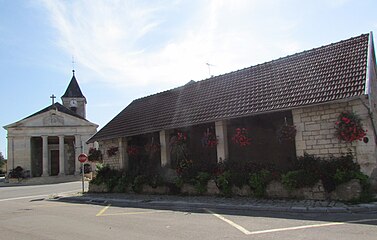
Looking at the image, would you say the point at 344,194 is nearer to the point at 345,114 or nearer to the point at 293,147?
the point at 345,114

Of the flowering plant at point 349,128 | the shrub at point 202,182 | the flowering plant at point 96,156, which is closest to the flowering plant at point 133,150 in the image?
the flowering plant at point 96,156

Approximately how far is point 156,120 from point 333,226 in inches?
434

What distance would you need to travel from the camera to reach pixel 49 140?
48812 millimetres

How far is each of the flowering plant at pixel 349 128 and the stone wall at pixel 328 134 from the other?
0.28 m

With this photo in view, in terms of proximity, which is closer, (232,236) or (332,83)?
(232,236)

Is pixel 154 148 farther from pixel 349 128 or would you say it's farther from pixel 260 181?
pixel 349 128

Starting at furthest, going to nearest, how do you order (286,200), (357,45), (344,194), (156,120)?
(156,120), (357,45), (286,200), (344,194)

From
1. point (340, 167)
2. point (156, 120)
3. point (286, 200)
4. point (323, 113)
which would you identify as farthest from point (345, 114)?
point (156, 120)

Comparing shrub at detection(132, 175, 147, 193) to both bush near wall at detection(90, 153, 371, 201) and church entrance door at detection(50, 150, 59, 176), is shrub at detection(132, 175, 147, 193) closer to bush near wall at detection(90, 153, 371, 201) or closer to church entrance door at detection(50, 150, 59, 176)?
bush near wall at detection(90, 153, 371, 201)

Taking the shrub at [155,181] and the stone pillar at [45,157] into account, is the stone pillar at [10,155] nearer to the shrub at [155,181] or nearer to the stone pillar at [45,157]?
the stone pillar at [45,157]

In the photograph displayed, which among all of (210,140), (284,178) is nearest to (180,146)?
(210,140)

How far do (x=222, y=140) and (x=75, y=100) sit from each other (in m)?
48.0

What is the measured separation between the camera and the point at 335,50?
1265cm

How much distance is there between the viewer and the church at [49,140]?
44438mm
